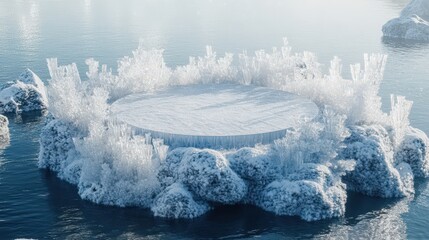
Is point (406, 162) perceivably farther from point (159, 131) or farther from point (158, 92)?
point (158, 92)

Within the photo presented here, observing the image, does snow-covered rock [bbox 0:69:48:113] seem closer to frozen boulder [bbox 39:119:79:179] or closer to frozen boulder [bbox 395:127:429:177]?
frozen boulder [bbox 39:119:79:179]

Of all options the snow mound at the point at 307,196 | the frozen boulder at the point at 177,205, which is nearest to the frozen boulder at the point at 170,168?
the frozen boulder at the point at 177,205

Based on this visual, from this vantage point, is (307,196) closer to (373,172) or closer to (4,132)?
(373,172)

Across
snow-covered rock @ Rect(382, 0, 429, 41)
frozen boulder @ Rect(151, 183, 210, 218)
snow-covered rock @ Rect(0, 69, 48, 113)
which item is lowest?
frozen boulder @ Rect(151, 183, 210, 218)

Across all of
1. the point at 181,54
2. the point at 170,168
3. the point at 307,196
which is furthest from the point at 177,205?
the point at 181,54

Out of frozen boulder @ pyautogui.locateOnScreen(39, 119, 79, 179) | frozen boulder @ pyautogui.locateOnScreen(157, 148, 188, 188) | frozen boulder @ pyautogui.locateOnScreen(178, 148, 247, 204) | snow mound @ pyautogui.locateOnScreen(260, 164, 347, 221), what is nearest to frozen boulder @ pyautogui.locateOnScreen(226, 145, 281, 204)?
snow mound @ pyautogui.locateOnScreen(260, 164, 347, 221)

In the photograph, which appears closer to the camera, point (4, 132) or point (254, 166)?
point (254, 166)
